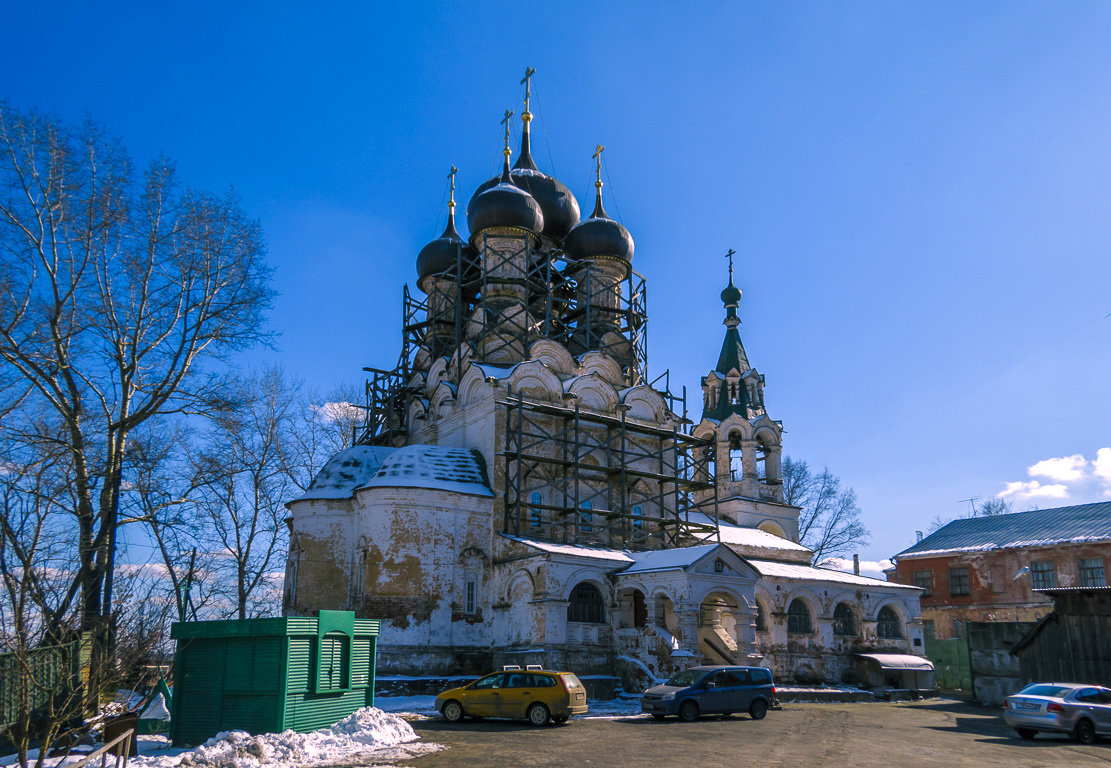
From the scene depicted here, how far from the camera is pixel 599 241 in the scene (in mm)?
34406

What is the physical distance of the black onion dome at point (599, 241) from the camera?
34406 millimetres

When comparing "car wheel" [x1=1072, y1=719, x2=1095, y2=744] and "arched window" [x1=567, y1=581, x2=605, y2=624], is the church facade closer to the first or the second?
Answer: "arched window" [x1=567, y1=581, x2=605, y2=624]

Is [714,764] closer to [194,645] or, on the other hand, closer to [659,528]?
[194,645]

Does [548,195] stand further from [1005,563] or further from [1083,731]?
[1083,731]

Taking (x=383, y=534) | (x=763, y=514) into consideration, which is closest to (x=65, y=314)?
(x=383, y=534)

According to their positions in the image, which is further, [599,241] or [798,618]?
[599,241]

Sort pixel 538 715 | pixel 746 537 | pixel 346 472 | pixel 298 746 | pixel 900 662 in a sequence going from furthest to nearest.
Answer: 1. pixel 746 537
2. pixel 346 472
3. pixel 900 662
4. pixel 538 715
5. pixel 298 746

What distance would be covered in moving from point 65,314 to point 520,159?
78.8 feet

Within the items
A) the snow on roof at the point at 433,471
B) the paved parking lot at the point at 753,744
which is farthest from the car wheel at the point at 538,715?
the snow on roof at the point at 433,471

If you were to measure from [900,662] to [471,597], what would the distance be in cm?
1290

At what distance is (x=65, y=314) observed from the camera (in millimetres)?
14781

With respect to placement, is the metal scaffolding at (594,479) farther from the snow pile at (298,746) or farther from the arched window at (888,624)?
the snow pile at (298,746)

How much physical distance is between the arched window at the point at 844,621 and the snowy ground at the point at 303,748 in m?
17.8

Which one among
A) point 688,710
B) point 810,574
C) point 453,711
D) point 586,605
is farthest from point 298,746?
point 810,574
